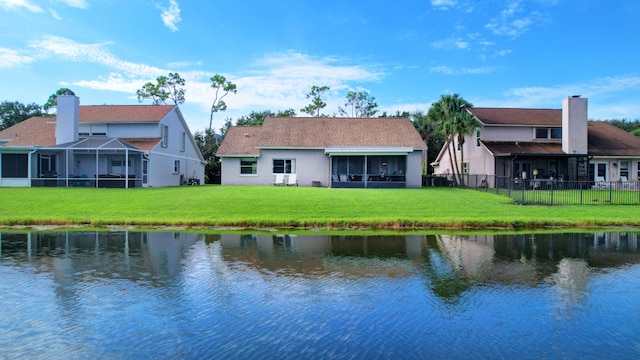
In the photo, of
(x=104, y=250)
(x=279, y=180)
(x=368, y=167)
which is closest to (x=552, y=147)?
(x=368, y=167)

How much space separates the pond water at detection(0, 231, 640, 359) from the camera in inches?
231

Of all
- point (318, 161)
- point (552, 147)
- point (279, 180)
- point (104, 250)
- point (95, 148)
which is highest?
point (552, 147)

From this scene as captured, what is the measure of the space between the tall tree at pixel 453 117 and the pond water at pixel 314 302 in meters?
24.5

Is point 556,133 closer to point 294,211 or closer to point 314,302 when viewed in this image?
point 294,211

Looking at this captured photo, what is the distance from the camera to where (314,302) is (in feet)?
25.0

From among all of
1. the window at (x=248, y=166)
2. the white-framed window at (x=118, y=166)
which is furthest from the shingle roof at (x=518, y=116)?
the white-framed window at (x=118, y=166)

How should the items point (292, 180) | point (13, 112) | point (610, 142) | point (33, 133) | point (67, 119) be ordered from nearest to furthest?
point (67, 119), point (292, 180), point (33, 133), point (610, 142), point (13, 112)

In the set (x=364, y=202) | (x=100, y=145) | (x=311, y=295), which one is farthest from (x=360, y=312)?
(x=100, y=145)

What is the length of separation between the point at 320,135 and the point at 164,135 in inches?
470

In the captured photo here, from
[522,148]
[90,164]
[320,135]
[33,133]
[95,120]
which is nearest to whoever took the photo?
[90,164]

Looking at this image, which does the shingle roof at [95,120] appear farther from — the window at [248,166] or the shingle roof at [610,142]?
the shingle roof at [610,142]

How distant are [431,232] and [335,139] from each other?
20.3m

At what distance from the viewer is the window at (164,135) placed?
112 feet

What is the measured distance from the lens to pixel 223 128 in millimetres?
58094
